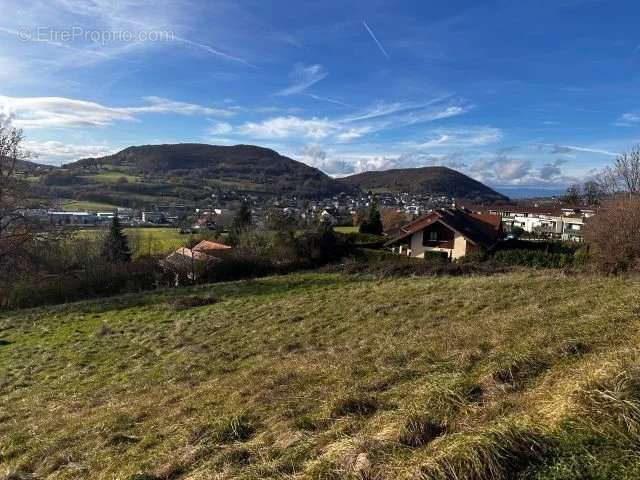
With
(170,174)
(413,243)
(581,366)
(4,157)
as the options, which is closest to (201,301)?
(4,157)

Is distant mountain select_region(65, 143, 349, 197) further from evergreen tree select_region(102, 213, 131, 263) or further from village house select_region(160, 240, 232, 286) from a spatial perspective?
village house select_region(160, 240, 232, 286)

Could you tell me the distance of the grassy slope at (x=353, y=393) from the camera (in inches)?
123

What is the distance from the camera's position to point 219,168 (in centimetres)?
14388

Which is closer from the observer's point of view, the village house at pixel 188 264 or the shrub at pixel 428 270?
the shrub at pixel 428 270

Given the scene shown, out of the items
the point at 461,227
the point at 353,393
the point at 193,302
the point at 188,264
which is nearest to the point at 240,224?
the point at 188,264

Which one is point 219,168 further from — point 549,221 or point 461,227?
point 461,227

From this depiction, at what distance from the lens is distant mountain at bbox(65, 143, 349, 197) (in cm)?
12231

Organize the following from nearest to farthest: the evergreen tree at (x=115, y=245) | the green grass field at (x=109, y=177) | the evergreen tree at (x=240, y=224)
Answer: the evergreen tree at (x=115, y=245) < the evergreen tree at (x=240, y=224) < the green grass field at (x=109, y=177)

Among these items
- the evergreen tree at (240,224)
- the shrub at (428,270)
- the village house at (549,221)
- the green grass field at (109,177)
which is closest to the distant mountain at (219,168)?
the green grass field at (109,177)

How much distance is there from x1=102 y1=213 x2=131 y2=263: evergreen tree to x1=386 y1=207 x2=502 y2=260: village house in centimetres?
2325

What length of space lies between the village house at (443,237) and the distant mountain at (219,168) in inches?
3073

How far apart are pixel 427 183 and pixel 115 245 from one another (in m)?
133

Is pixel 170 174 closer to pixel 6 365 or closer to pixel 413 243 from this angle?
pixel 413 243

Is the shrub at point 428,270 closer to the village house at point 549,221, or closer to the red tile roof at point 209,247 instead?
the red tile roof at point 209,247
